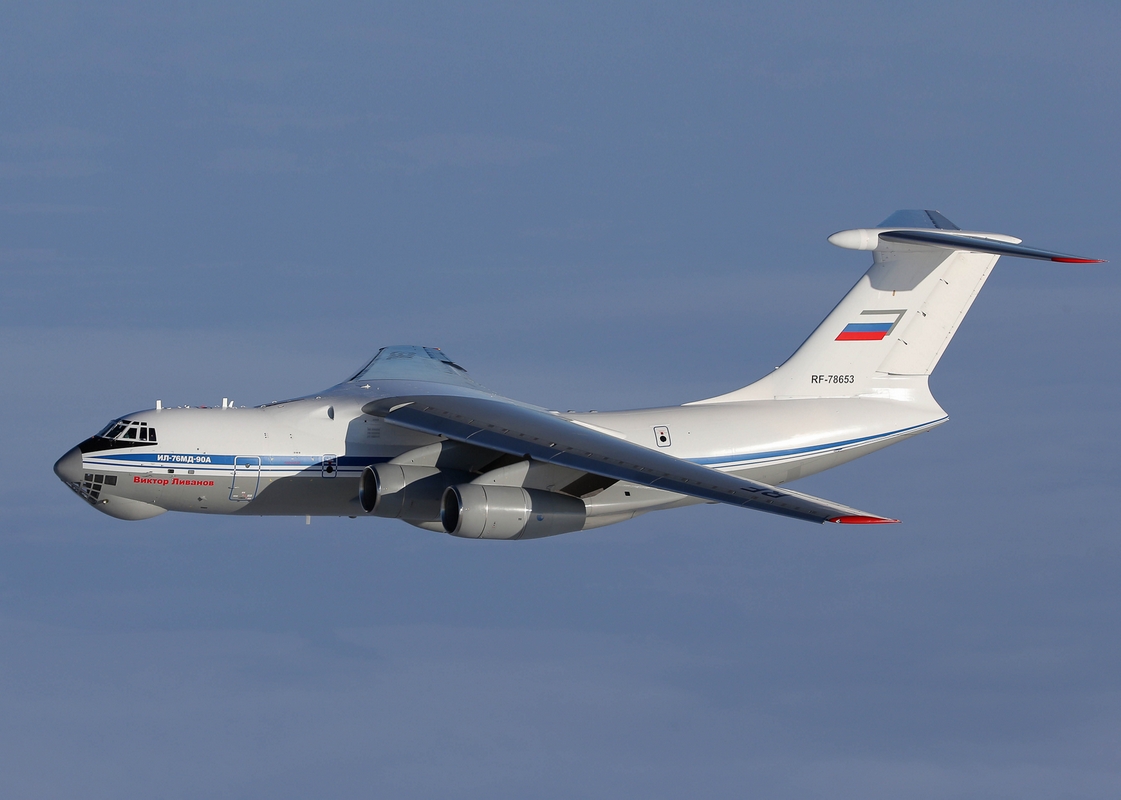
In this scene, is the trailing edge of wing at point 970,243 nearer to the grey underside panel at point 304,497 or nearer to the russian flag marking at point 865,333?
the russian flag marking at point 865,333

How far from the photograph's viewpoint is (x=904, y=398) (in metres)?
23.5

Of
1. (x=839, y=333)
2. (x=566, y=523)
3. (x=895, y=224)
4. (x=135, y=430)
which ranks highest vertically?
(x=895, y=224)

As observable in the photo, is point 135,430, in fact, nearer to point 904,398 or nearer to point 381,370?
point 381,370

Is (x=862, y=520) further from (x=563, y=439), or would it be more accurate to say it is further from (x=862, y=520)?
(x=563, y=439)

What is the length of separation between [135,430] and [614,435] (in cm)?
628

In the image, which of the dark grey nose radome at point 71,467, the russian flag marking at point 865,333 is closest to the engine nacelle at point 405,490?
the dark grey nose radome at point 71,467

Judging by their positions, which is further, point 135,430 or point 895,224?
point 895,224

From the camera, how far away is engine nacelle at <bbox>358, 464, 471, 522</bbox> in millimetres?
20422

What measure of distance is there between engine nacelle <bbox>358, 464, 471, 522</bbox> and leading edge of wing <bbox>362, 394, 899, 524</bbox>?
2.09ft

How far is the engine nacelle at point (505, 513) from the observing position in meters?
19.8

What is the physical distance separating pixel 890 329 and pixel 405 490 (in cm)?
776

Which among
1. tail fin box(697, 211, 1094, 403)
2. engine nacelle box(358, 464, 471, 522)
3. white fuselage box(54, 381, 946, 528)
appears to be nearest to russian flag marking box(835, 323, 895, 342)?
tail fin box(697, 211, 1094, 403)

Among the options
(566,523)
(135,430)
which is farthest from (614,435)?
(135,430)

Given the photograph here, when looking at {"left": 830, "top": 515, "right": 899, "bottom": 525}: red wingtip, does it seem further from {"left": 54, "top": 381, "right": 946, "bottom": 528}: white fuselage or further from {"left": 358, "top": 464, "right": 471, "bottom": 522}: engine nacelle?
{"left": 358, "top": 464, "right": 471, "bottom": 522}: engine nacelle
